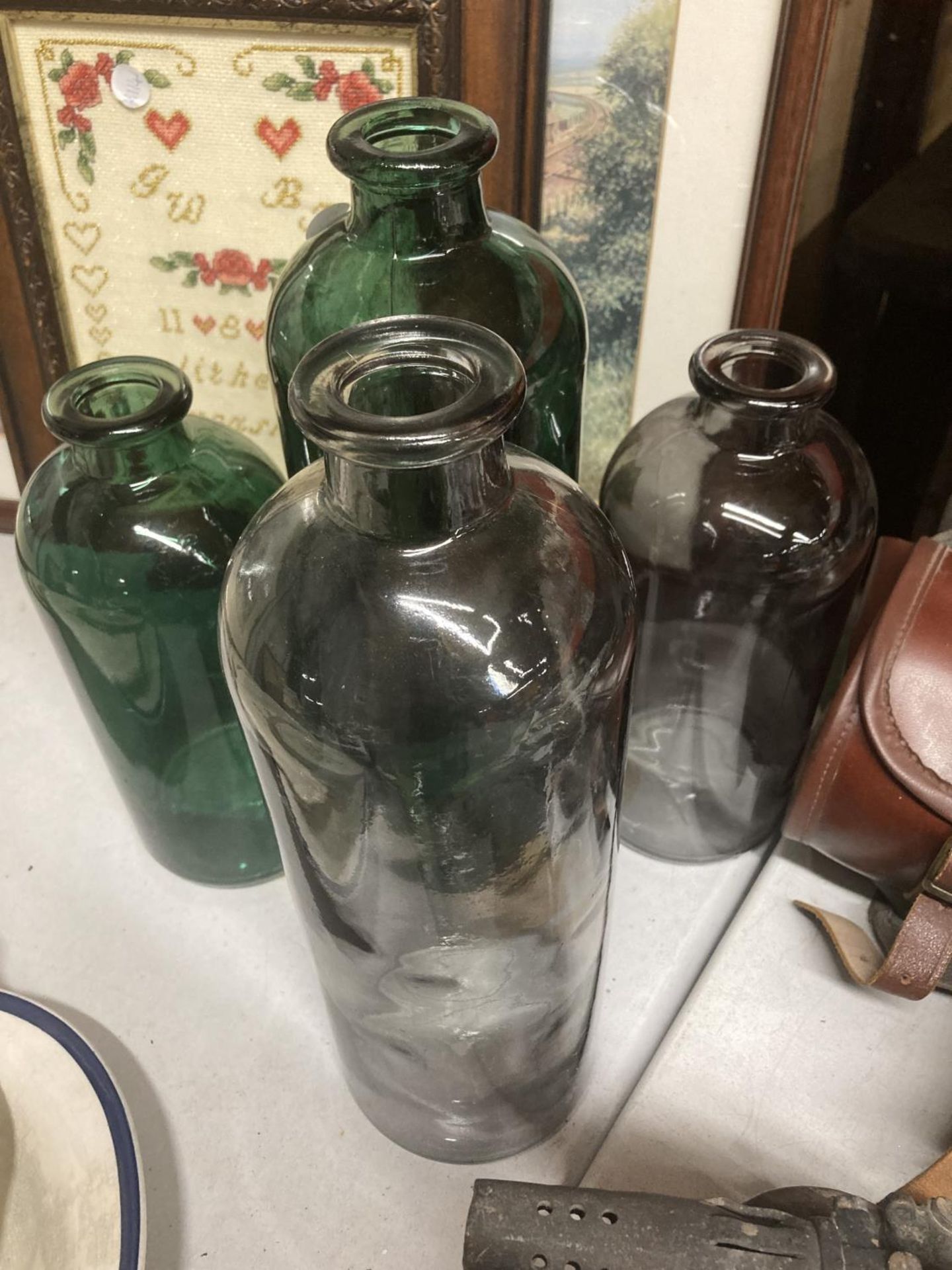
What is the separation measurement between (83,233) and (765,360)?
1.58ft

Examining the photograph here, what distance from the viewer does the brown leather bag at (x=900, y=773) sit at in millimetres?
550

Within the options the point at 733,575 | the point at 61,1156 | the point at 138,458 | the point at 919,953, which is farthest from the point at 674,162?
the point at 61,1156

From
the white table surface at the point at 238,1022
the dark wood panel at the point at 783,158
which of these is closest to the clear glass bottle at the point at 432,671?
the white table surface at the point at 238,1022

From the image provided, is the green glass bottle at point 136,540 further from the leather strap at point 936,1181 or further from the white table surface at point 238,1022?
the leather strap at point 936,1181

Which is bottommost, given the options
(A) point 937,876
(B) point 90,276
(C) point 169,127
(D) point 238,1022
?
(D) point 238,1022

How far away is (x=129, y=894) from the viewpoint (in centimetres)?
66

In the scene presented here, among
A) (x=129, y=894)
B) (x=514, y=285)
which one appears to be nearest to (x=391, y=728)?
(x=514, y=285)

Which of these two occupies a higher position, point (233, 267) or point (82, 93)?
point (82, 93)

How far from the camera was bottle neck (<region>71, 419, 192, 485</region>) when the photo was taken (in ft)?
1.75

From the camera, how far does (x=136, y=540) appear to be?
54 cm

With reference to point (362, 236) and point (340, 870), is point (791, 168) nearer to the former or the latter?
point (362, 236)

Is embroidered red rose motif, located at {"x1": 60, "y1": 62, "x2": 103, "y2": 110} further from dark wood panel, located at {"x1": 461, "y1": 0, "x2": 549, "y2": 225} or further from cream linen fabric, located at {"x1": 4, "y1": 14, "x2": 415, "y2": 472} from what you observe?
dark wood panel, located at {"x1": 461, "y1": 0, "x2": 549, "y2": 225}

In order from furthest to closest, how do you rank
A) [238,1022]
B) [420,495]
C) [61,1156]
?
[238,1022] < [61,1156] < [420,495]

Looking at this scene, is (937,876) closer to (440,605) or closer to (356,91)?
(440,605)
